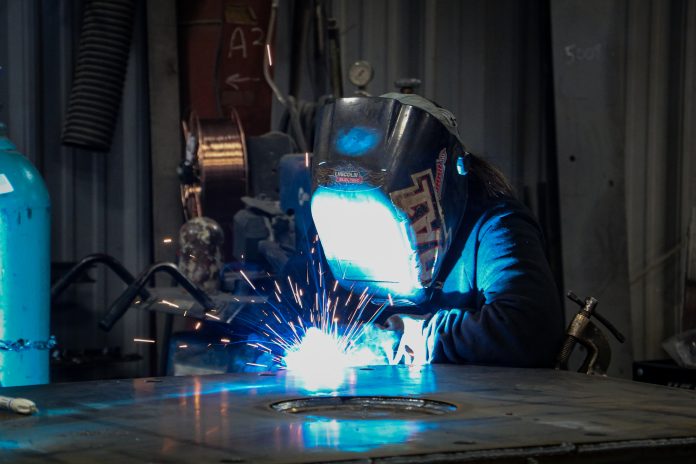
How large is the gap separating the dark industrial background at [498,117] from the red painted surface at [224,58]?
34mm

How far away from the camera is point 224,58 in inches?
176

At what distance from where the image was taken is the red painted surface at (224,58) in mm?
4465

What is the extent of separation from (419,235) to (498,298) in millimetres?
240

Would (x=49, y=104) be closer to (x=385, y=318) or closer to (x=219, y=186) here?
(x=219, y=186)

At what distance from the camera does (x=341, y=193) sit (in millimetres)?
2430

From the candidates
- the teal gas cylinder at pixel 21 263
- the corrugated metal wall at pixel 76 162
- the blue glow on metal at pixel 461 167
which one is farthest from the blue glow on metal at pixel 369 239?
the corrugated metal wall at pixel 76 162

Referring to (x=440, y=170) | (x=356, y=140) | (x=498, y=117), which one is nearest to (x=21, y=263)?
(x=356, y=140)

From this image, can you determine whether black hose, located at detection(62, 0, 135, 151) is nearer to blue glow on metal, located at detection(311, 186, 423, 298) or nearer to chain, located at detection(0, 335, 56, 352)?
chain, located at detection(0, 335, 56, 352)

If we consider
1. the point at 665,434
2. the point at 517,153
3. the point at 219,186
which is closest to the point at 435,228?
the point at 665,434

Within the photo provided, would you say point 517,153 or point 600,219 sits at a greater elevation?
point 517,153

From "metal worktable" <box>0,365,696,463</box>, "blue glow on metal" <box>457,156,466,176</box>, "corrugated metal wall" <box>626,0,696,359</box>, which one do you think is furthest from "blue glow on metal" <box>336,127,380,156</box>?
"corrugated metal wall" <box>626,0,696,359</box>

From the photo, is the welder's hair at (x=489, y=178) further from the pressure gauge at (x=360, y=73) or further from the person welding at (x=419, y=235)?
the pressure gauge at (x=360, y=73)

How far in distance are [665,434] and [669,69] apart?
3.51 metres

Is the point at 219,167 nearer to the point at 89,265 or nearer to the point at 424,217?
the point at 89,265
